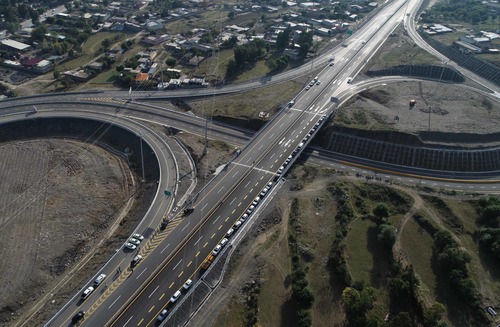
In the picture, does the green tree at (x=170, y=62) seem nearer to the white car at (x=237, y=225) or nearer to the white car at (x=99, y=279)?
the white car at (x=237, y=225)

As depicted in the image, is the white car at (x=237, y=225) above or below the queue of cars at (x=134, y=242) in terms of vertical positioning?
above

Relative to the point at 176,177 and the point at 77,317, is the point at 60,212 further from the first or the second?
the point at 77,317

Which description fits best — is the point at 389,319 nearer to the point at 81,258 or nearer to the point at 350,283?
the point at 350,283

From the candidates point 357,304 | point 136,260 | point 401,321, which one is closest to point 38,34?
point 136,260

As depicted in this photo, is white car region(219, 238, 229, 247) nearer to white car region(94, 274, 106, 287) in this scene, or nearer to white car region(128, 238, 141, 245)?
white car region(128, 238, 141, 245)

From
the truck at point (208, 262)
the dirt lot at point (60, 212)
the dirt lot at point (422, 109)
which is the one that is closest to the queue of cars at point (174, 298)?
the truck at point (208, 262)

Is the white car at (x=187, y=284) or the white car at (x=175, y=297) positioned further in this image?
the white car at (x=187, y=284)
